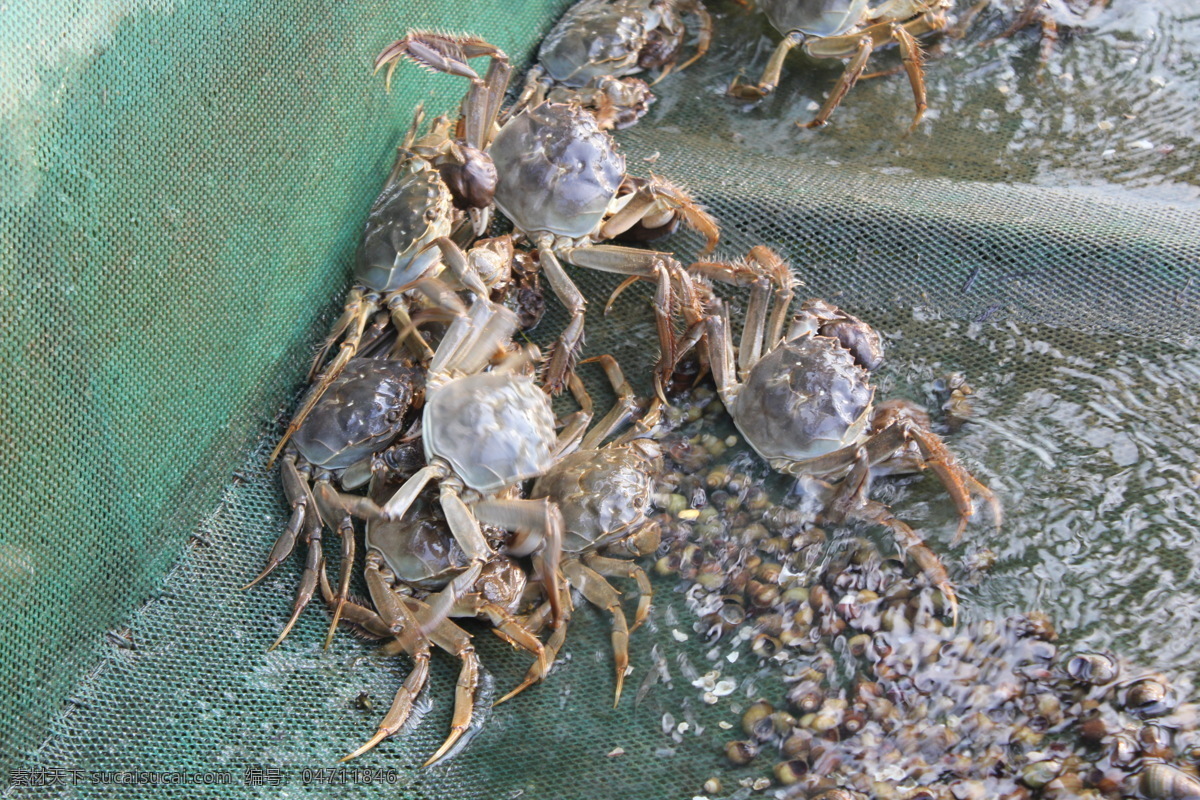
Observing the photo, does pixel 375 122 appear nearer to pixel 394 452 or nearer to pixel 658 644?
pixel 394 452

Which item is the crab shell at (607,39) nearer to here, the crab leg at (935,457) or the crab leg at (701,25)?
the crab leg at (701,25)

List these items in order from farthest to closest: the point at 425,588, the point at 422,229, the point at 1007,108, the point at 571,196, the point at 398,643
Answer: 1. the point at 1007,108
2. the point at 571,196
3. the point at 422,229
4. the point at 425,588
5. the point at 398,643

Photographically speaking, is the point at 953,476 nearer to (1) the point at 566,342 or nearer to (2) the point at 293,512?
(1) the point at 566,342

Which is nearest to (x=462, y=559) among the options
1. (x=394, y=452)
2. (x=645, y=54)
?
(x=394, y=452)

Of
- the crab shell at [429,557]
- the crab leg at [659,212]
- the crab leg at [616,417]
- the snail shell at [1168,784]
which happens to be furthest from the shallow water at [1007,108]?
the snail shell at [1168,784]

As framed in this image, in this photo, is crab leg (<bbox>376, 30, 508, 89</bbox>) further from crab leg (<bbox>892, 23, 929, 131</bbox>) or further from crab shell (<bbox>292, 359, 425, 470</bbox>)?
crab leg (<bbox>892, 23, 929, 131</bbox>)

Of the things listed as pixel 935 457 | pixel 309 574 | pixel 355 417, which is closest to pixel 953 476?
pixel 935 457

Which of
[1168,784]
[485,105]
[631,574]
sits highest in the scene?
[485,105]

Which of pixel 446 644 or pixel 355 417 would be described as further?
pixel 355 417
